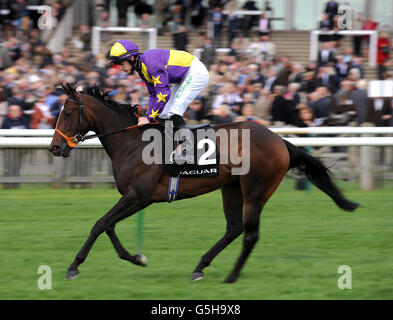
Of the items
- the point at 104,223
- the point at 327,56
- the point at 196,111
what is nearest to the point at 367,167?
the point at 196,111

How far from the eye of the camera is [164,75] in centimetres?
542

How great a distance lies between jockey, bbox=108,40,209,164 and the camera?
5410 millimetres

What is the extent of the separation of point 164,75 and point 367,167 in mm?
4334

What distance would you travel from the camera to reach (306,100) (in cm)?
1009

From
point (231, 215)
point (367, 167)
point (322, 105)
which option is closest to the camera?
point (231, 215)

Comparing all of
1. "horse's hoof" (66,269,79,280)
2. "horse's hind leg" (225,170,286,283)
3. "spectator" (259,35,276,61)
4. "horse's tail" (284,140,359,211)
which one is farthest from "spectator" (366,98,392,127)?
"horse's hoof" (66,269,79,280)

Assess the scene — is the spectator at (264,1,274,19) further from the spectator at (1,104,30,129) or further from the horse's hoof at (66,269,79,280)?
the horse's hoof at (66,269,79,280)

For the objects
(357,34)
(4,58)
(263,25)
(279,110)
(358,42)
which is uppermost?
(263,25)

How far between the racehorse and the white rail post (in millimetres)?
3416

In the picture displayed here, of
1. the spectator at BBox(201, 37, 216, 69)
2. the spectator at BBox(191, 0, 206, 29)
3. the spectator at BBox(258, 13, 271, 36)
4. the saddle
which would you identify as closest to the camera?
the saddle

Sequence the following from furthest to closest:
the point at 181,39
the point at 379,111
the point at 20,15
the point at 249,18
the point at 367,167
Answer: the point at 249,18 < the point at 20,15 < the point at 181,39 < the point at 379,111 < the point at 367,167

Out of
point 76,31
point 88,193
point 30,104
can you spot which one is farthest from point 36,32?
point 88,193

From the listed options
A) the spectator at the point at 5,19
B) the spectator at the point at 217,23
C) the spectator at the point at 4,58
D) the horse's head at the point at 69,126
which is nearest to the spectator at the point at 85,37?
the spectator at the point at 5,19

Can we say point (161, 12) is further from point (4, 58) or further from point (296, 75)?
point (296, 75)
